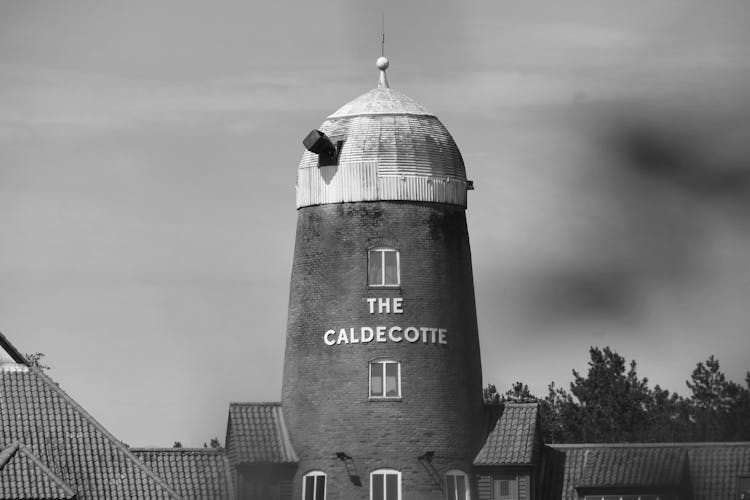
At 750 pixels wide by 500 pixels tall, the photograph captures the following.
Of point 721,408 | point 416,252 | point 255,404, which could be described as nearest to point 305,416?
point 255,404

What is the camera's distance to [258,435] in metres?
77.9

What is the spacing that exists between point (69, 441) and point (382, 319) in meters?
12.0

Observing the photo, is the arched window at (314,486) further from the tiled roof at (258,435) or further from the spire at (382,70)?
the spire at (382,70)

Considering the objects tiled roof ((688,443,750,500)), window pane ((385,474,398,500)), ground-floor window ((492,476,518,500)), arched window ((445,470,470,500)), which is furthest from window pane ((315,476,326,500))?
tiled roof ((688,443,750,500))

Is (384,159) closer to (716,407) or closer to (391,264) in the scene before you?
(391,264)

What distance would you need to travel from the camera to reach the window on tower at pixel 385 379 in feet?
249

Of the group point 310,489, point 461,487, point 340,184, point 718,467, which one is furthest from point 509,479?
point 340,184

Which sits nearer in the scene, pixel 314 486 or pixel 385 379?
pixel 385 379

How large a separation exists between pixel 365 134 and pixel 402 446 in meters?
11.0

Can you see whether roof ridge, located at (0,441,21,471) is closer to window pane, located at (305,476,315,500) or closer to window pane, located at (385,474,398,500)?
window pane, located at (305,476,315,500)

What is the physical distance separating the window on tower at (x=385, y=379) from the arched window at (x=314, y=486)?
11.3 ft

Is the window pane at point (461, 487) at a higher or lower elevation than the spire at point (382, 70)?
lower

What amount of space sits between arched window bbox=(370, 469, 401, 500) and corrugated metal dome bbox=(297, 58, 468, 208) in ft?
31.2

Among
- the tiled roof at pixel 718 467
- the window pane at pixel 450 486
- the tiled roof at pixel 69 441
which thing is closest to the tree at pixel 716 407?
the tiled roof at pixel 718 467
